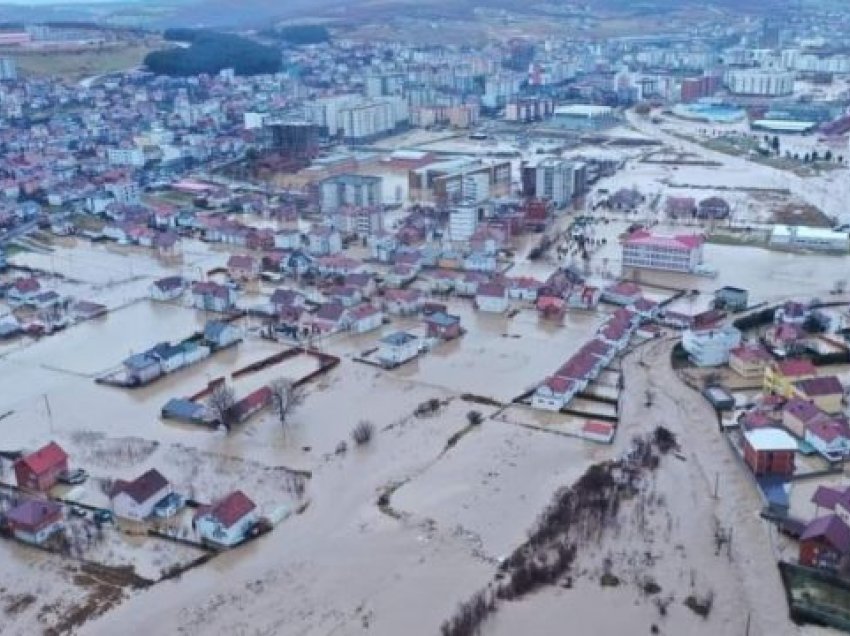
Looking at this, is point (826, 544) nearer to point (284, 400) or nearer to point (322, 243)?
point (284, 400)

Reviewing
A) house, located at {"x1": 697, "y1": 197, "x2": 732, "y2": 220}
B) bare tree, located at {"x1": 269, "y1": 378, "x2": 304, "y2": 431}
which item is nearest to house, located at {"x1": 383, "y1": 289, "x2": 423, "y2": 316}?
bare tree, located at {"x1": 269, "y1": 378, "x2": 304, "y2": 431}

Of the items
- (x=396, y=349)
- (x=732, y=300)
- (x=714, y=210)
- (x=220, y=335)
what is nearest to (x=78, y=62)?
(x=714, y=210)

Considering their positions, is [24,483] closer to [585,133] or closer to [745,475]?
[745,475]

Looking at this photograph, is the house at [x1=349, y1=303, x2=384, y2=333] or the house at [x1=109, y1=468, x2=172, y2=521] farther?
the house at [x1=349, y1=303, x2=384, y2=333]

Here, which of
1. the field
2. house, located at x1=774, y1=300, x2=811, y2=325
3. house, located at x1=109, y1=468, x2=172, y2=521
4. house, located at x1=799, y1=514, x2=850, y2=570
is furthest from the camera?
the field

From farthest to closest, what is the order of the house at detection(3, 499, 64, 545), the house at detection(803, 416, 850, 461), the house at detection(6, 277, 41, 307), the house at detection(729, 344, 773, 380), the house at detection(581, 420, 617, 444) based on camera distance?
the house at detection(6, 277, 41, 307) → the house at detection(729, 344, 773, 380) → the house at detection(581, 420, 617, 444) → the house at detection(803, 416, 850, 461) → the house at detection(3, 499, 64, 545)

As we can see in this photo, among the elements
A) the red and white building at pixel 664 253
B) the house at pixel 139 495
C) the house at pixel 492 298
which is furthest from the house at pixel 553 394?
the red and white building at pixel 664 253

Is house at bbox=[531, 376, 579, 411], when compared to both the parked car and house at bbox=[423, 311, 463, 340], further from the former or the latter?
the parked car

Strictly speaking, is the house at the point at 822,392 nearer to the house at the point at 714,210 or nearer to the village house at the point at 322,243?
the house at the point at 714,210
